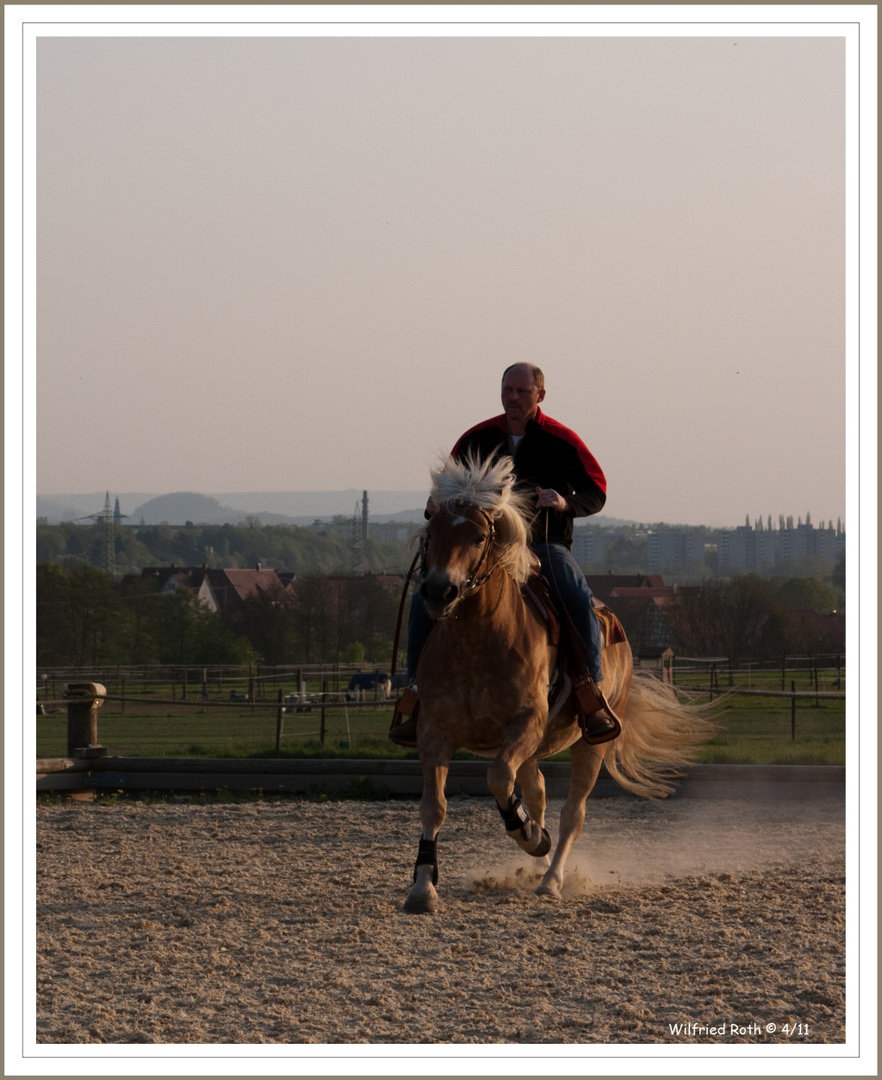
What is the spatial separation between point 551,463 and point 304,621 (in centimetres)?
2015

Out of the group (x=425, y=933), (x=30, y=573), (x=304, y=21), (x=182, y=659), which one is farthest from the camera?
(x=182, y=659)

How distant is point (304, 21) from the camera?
5.20 metres

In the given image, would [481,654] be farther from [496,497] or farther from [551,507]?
[551,507]

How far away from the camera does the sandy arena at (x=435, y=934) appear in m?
4.31

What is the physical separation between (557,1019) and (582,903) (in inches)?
80.1

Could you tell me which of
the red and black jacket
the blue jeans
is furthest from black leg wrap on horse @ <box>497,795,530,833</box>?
the red and black jacket

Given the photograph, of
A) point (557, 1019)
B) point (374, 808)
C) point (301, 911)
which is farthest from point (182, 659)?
point (557, 1019)

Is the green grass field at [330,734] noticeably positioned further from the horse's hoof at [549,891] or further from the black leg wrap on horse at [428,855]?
the black leg wrap on horse at [428,855]

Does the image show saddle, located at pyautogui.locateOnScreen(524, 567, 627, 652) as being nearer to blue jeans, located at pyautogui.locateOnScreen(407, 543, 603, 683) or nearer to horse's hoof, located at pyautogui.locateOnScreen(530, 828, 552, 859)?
blue jeans, located at pyautogui.locateOnScreen(407, 543, 603, 683)

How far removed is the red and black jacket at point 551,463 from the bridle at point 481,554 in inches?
33.7

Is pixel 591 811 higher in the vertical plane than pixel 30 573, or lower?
lower

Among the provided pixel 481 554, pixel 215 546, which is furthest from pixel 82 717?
pixel 215 546

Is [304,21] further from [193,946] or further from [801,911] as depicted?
[801,911]

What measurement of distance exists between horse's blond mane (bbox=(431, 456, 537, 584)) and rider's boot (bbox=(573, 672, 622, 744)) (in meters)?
0.86
